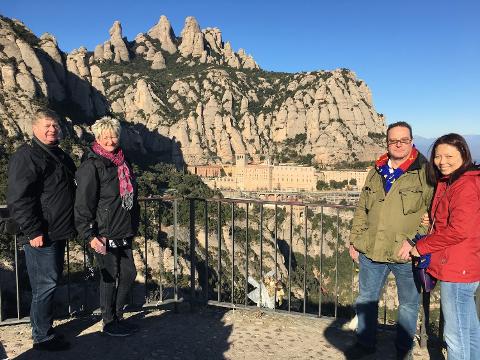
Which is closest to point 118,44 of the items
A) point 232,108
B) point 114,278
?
point 232,108

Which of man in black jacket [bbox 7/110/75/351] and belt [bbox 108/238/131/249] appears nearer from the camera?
man in black jacket [bbox 7/110/75/351]

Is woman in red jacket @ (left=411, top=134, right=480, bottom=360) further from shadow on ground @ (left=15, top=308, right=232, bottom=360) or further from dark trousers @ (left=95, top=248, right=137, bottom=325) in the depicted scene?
dark trousers @ (left=95, top=248, right=137, bottom=325)

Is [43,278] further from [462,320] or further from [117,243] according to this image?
[462,320]

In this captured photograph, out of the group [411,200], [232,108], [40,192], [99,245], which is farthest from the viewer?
[232,108]

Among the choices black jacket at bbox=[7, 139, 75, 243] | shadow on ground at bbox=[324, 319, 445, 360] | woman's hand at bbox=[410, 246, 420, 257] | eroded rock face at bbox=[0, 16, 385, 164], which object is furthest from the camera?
eroded rock face at bbox=[0, 16, 385, 164]

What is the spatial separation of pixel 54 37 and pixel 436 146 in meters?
70.9

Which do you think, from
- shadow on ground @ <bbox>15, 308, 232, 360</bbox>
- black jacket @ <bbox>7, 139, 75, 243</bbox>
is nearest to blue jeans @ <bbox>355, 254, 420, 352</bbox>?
shadow on ground @ <bbox>15, 308, 232, 360</bbox>

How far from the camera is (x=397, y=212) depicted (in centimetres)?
351

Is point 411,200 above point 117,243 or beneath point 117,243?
above

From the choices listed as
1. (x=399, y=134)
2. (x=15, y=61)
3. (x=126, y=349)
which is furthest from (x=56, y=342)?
(x=15, y=61)

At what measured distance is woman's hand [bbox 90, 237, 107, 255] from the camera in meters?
3.90

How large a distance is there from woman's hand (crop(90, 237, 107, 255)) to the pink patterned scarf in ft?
1.40

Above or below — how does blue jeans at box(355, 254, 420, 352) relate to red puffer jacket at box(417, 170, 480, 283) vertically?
below

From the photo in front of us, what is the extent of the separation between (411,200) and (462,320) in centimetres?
106
